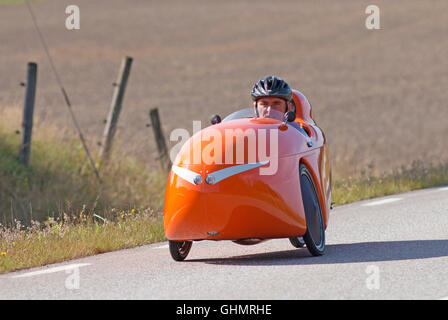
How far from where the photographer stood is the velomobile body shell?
866 cm

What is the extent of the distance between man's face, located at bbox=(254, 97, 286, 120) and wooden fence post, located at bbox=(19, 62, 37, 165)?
22.6 feet

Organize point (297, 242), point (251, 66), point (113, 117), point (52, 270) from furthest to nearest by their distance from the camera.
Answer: point (251, 66) → point (113, 117) → point (297, 242) → point (52, 270)

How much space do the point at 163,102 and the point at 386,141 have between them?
13.5 metres

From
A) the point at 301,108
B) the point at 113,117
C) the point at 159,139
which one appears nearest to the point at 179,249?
the point at 301,108

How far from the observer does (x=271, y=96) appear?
1005 centimetres

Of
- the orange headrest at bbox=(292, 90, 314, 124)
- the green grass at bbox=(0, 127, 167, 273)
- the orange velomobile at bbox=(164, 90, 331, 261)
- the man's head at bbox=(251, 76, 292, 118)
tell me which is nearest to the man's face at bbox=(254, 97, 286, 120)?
the man's head at bbox=(251, 76, 292, 118)

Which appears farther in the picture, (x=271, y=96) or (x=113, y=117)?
(x=113, y=117)

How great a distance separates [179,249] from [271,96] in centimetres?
175

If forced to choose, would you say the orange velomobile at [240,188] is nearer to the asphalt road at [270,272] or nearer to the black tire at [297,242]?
the asphalt road at [270,272]

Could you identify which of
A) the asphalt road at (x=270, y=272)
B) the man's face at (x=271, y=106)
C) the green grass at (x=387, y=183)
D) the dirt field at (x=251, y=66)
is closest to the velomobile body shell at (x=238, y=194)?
the asphalt road at (x=270, y=272)

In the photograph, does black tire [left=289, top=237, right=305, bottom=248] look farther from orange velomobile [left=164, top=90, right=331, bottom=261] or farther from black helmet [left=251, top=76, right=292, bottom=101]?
black helmet [left=251, top=76, right=292, bottom=101]

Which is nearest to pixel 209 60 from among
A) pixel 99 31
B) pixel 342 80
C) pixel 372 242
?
pixel 342 80

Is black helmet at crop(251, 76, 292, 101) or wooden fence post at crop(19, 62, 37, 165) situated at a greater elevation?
black helmet at crop(251, 76, 292, 101)

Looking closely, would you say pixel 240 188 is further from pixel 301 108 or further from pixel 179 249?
pixel 301 108
